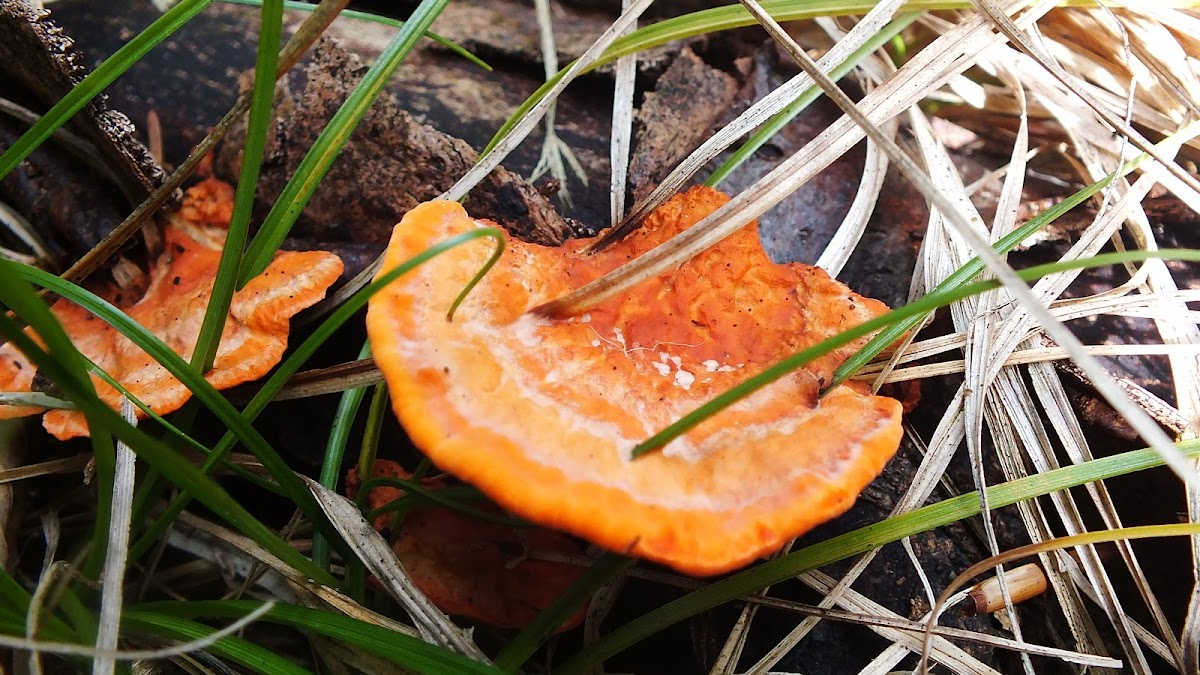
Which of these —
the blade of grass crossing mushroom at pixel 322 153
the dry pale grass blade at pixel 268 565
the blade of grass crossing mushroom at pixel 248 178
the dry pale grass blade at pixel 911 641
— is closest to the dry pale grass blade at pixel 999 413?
the dry pale grass blade at pixel 911 641

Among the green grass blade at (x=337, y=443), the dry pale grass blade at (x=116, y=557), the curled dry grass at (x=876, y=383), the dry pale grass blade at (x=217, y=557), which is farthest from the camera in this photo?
the dry pale grass blade at (x=217, y=557)

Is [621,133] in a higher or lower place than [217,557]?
higher

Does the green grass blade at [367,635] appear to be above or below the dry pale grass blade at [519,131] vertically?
below

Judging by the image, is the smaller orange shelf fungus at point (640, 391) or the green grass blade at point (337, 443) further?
the green grass blade at point (337, 443)

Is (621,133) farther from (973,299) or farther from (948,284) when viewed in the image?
(973,299)

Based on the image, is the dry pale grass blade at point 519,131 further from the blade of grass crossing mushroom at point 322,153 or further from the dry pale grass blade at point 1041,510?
the dry pale grass blade at point 1041,510

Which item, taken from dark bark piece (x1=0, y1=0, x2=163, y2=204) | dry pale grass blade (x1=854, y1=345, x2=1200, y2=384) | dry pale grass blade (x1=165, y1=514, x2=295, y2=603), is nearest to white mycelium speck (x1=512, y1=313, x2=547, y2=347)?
dry pale grass blade (x1=854, y1=345, x2=1200, y2=384)

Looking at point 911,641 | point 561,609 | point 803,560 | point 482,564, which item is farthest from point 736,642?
point 482,564
